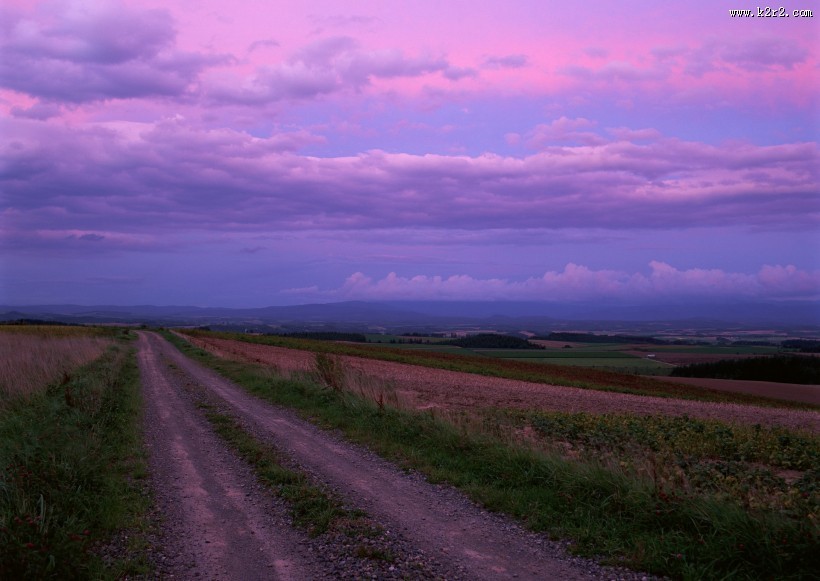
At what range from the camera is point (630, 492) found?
23.1ft

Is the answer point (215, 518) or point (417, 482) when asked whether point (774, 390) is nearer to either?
point (417, 482)

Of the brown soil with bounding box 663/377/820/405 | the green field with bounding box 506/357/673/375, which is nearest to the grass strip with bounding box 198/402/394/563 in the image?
the brown soil with bounding box 663/377/820/405

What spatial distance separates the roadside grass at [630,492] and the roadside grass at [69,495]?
4208 millimetres

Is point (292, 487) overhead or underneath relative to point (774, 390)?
overhead

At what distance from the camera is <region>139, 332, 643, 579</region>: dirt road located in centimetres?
579

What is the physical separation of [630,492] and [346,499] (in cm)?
358

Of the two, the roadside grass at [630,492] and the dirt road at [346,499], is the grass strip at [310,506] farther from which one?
the roadside grass at [630,492]

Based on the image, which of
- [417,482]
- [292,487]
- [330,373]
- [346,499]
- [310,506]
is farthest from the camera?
[330,373]

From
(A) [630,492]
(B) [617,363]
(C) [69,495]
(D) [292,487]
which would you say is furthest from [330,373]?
(B) [617,363]

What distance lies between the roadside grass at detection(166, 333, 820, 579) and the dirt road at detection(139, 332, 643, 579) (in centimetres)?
41

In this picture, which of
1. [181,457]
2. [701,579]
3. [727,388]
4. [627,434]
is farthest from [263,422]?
[727,388]

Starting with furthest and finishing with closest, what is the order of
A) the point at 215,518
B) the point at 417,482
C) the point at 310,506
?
the point at 417,482 < the point at 310,506 < the point at 215,518

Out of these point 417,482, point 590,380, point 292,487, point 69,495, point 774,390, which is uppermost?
point 69,495

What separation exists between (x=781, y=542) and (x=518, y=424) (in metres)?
8.46
